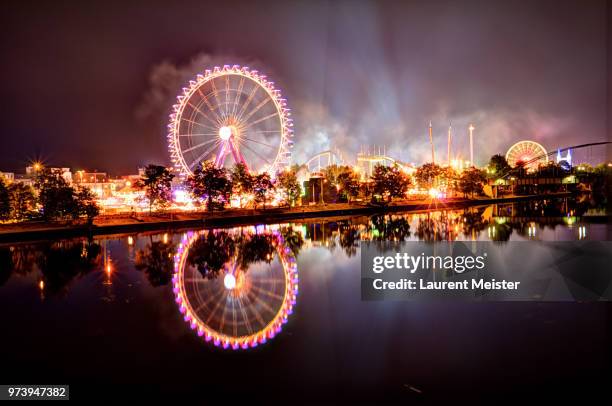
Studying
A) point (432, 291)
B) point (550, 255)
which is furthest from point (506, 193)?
point (432, 291)

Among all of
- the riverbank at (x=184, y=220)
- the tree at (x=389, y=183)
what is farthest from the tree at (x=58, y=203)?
the tree at (x=389, y=183)

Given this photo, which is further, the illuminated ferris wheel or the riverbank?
the illuminated ferris wheel

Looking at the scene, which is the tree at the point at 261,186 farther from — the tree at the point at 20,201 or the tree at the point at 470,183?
the tree at the point at 470,183

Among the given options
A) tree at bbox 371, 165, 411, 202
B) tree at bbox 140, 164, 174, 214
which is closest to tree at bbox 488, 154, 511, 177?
tree at bbox 371, 165, 411, 202

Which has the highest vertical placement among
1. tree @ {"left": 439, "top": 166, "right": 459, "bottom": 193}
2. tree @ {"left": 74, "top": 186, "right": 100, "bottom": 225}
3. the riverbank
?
tree @ {"left": 439, "top": 166, "right": 459, "bottom": 193}

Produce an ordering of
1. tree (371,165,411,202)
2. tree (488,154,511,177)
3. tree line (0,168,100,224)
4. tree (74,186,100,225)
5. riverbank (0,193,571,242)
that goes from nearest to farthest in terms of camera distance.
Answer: riverbank (0,193,571,242)
tree line (0,168,100,224)
tree (74,186,100,225)
tree (371,165,411,202)
tree (488,154,511,177)

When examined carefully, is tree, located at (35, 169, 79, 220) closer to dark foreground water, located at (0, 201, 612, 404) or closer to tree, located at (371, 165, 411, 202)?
dark foreground water, located at (0, 201, 612, 404)
